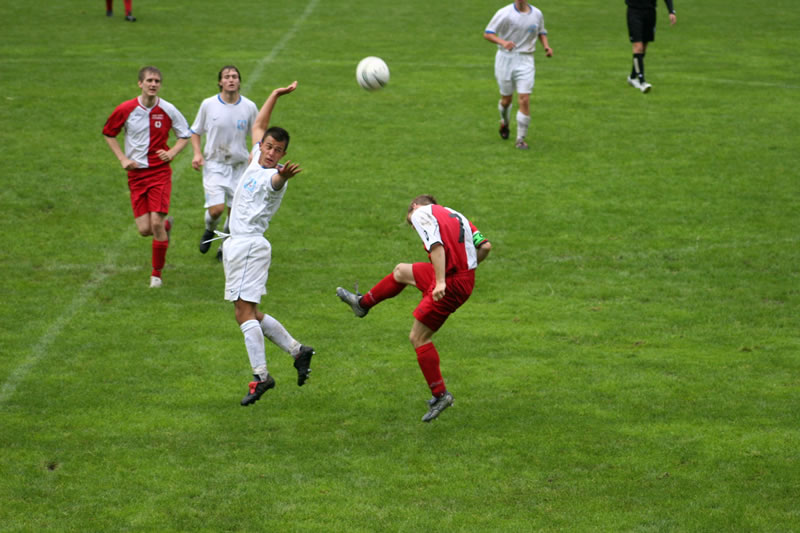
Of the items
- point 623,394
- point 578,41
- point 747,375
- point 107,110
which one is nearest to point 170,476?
point 623,394

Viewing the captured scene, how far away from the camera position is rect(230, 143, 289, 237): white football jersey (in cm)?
836

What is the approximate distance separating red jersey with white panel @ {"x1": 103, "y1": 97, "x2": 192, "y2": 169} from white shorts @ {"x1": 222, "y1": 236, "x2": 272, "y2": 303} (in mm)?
3458


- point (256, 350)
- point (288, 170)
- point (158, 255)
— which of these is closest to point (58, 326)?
point (158, 255)

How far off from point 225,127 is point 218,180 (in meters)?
0.65

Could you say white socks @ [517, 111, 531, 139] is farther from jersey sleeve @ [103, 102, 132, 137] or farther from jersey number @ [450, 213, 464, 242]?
jersey number @ [450, 213, 464, 242]

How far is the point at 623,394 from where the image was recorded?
890cm

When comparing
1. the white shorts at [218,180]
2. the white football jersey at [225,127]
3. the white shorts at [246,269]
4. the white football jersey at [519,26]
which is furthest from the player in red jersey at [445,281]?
the white football jersey at [519,26]

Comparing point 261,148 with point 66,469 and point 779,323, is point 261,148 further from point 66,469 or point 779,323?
point 779,323

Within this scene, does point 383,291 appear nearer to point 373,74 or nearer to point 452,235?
point 452,235

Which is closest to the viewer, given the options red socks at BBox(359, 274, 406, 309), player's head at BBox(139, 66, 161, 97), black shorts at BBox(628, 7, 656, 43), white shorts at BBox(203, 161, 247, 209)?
red socks at BBox(359, 274, 406, 309)

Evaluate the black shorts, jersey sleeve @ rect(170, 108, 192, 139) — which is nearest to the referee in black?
the black shorts

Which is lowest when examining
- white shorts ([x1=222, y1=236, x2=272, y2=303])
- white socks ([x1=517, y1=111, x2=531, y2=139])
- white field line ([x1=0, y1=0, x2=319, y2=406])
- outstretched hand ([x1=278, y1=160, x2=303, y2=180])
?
white field line ([x1=0, y1=0, x2=319, y2=406])

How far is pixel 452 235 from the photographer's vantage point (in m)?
8.23

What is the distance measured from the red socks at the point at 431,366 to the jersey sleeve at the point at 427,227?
0.88m
